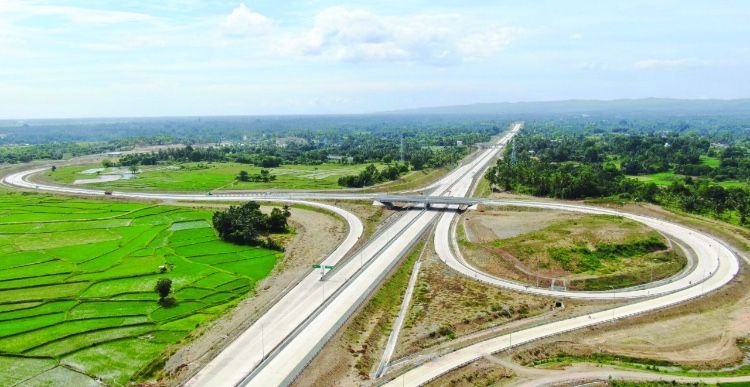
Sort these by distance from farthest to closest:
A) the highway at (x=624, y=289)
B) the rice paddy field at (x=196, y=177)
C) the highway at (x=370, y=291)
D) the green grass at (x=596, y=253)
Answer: the rice paddy field at (x=196, y=177)
the green grass at (x=596, y=253)
the highway at (x=624, y=289)
the highway at (x=370, y=291)

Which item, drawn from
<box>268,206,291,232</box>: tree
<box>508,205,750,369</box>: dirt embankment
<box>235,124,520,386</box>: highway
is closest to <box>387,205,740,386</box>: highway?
<box>508,205,750,369</box>: dirt embankment

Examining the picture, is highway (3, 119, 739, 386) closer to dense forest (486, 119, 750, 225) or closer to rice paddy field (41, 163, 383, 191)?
dense forest (486, 119, 750, 225)

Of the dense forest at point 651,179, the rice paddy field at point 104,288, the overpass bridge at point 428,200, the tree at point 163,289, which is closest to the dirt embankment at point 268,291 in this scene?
the rice paddy field at point 104,288

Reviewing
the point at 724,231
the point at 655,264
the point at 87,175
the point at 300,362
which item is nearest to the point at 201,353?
the point at 300,362

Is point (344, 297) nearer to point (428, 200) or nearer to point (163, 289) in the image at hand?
point (163, 289)

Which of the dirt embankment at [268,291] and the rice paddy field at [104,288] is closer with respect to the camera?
the dirt embankment at [268,291]

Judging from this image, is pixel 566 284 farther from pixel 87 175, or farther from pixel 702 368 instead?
pixel 87 175

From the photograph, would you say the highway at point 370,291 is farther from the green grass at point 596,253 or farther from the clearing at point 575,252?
the green grass at point 596,253
